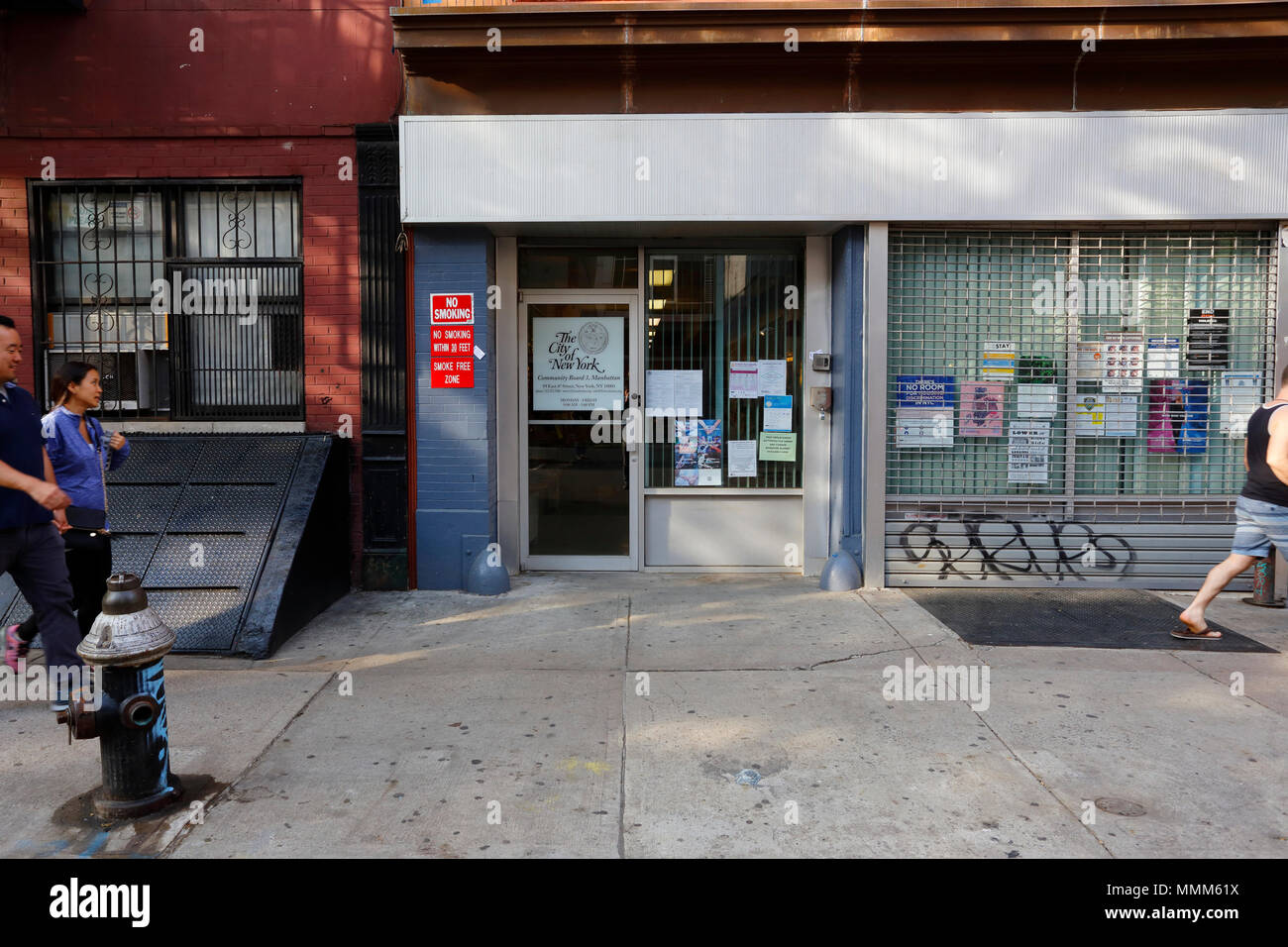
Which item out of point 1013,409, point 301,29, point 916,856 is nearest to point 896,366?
point 1013,409

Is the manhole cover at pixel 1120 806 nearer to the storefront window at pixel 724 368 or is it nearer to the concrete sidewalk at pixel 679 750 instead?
the concrete sidewalk at pixel 679 750

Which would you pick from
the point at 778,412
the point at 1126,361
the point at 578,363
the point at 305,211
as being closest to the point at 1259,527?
the point at 1126,361

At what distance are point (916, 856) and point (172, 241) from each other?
25.1ft

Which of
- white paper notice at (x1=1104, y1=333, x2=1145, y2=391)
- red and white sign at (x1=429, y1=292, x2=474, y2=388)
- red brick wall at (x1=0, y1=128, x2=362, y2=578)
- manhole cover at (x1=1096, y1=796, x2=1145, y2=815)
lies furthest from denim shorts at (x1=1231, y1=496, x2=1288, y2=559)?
red brick wall at (x1=0, y1=128, x2=362, y2=578)

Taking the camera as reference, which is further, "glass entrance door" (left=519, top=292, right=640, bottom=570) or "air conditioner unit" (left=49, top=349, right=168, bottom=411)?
"glass entrance door" (left=519, top=292, right=640, bottom=570)

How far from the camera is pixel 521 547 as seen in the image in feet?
27.2

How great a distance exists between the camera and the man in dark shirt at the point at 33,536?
4508mm

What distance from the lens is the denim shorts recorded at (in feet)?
19.0

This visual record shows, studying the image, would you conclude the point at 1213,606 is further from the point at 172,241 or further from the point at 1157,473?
the point at 172,241

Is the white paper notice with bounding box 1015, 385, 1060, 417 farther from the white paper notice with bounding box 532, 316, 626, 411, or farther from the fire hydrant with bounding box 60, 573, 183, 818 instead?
the fire hydrant with bounding box 60, 573, 183, 818

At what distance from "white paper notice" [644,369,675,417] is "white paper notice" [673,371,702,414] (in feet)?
0.19

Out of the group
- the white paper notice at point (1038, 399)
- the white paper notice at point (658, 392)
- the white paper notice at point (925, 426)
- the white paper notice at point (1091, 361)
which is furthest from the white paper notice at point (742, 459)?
the white paper notice at point (1091, 361)

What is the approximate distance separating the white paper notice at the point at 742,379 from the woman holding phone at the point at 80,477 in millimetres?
5027

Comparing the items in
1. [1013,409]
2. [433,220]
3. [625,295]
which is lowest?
[1013,409]
